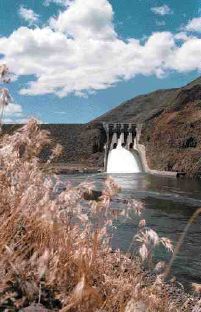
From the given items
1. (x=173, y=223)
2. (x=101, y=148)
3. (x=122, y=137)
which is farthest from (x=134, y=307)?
(x=101, y=148)

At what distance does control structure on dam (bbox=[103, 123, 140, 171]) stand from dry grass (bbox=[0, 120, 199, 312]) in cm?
8507

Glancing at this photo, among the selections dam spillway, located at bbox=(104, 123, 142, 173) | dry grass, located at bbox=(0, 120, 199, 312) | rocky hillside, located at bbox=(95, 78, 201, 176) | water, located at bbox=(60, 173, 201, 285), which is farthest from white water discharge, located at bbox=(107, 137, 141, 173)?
dry grass, located at bbox=(0, 120, 199, 312)

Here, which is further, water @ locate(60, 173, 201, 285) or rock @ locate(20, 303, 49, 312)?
water @ locate(60, 173, 201, 285)

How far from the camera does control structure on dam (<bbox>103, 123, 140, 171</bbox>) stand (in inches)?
3620

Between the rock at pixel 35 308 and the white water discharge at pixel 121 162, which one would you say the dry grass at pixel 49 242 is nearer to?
the rock at pixel 35 308

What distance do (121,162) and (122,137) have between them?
7.82m

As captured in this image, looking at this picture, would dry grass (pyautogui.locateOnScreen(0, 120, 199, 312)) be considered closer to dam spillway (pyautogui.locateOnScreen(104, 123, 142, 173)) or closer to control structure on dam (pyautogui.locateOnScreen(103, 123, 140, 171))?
dam spillway (pyautogui.locateOnScreen(104, 123, 142, 173))

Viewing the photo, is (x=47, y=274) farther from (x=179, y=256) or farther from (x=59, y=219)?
(x=179, y=256)

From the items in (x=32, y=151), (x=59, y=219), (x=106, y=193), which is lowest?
(x=59, y=219)

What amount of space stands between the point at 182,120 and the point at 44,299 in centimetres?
8786

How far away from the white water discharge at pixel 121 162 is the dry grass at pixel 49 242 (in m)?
76.2

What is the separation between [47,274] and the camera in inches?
167

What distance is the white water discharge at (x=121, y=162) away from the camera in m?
82.7

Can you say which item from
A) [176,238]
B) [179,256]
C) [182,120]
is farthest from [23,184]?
[182,120]
